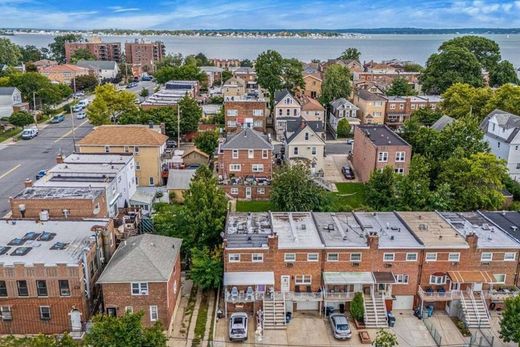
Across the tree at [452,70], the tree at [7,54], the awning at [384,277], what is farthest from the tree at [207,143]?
the tree at [7,54]

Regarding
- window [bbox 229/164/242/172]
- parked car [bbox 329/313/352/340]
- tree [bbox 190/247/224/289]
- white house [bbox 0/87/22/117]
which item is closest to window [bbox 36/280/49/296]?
tree [bbox 190/247/224/289]

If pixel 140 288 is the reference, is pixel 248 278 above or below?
below

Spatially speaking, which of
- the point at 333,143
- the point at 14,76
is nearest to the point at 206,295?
the point at 333,143

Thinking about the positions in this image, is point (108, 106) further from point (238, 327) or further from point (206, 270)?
point (238, 327)

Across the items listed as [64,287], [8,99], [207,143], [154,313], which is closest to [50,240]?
[64,287]

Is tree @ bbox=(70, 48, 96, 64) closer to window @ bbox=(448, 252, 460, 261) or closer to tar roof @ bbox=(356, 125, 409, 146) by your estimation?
tar roof @ bbox=(356, 125, 409, 146)
